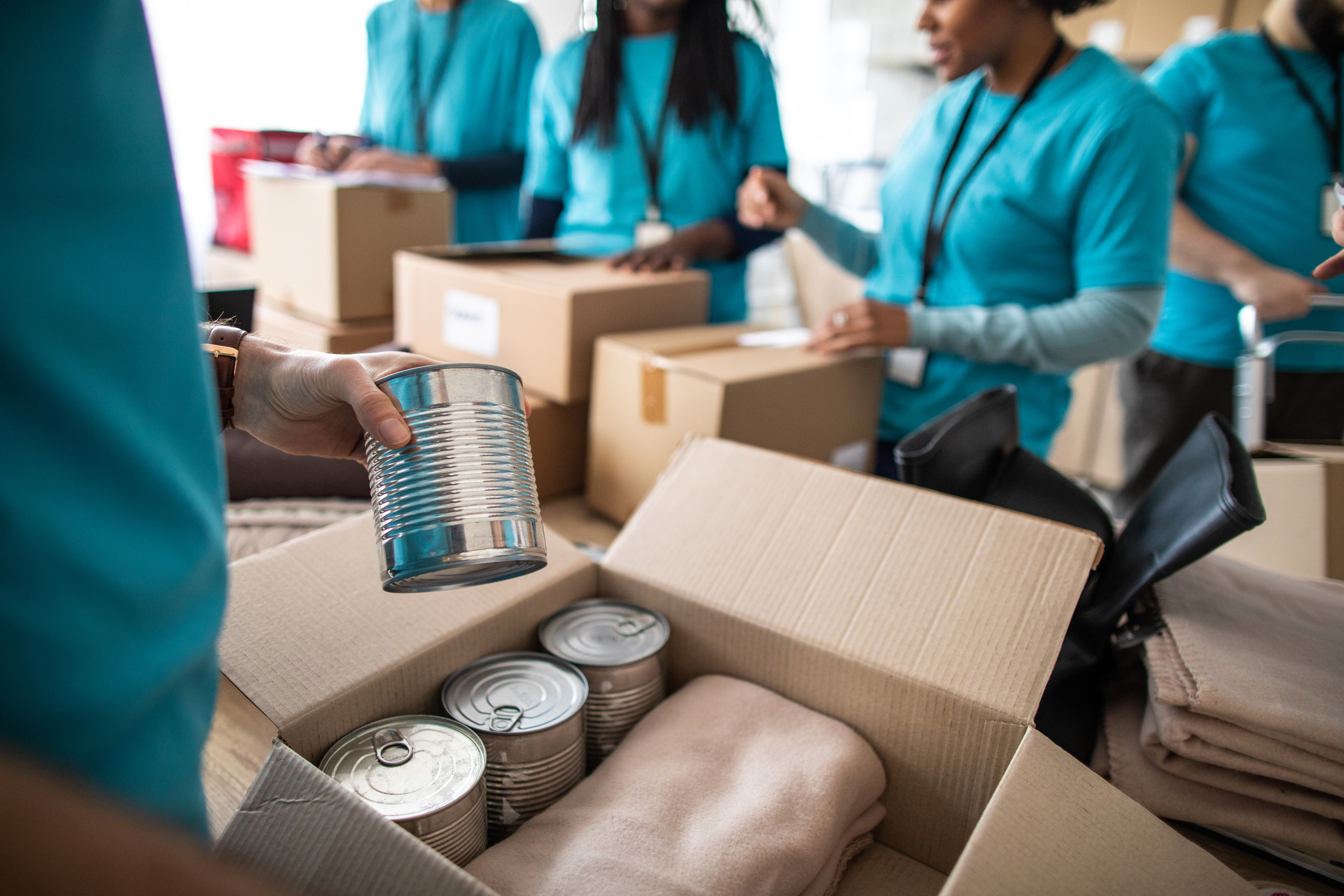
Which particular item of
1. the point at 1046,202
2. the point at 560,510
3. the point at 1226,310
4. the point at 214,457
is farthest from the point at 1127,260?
the point at 214,457

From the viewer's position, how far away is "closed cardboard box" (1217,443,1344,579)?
1106mm

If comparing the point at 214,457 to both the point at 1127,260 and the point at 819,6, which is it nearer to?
the point at 1127,260

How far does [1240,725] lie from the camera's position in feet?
2.07

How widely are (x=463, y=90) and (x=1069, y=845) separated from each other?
7.56ft

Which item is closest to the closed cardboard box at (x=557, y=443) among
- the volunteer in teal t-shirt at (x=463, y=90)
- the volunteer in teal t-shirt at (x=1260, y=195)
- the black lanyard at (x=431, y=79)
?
the volunteer in teal t-shirt at (x=463, y=90)

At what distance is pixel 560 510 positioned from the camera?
4.57 ft

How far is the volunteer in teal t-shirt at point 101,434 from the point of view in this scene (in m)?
0.32

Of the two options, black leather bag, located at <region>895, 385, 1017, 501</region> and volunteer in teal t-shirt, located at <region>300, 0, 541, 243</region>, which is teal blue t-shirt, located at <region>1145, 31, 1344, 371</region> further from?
volunteer in teal t-shirt, located at <region>300, 0, 541, 243</region>

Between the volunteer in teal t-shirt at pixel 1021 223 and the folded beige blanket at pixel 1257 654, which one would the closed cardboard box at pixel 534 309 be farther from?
the folded beige blanket at pixel 1257 654

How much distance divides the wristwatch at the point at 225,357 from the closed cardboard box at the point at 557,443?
63 centimetres

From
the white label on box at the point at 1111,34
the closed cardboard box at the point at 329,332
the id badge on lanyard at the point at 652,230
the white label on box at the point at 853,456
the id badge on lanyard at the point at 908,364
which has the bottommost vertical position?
the white label on box at the point at 853,456

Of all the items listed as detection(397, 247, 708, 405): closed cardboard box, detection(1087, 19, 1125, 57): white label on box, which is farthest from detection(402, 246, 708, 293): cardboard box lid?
detection(1087, 19, 1125, 57): white label on box

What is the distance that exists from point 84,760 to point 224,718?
0.30 metres

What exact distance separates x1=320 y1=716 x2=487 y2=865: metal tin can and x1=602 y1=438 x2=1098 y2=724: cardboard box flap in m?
0.27
